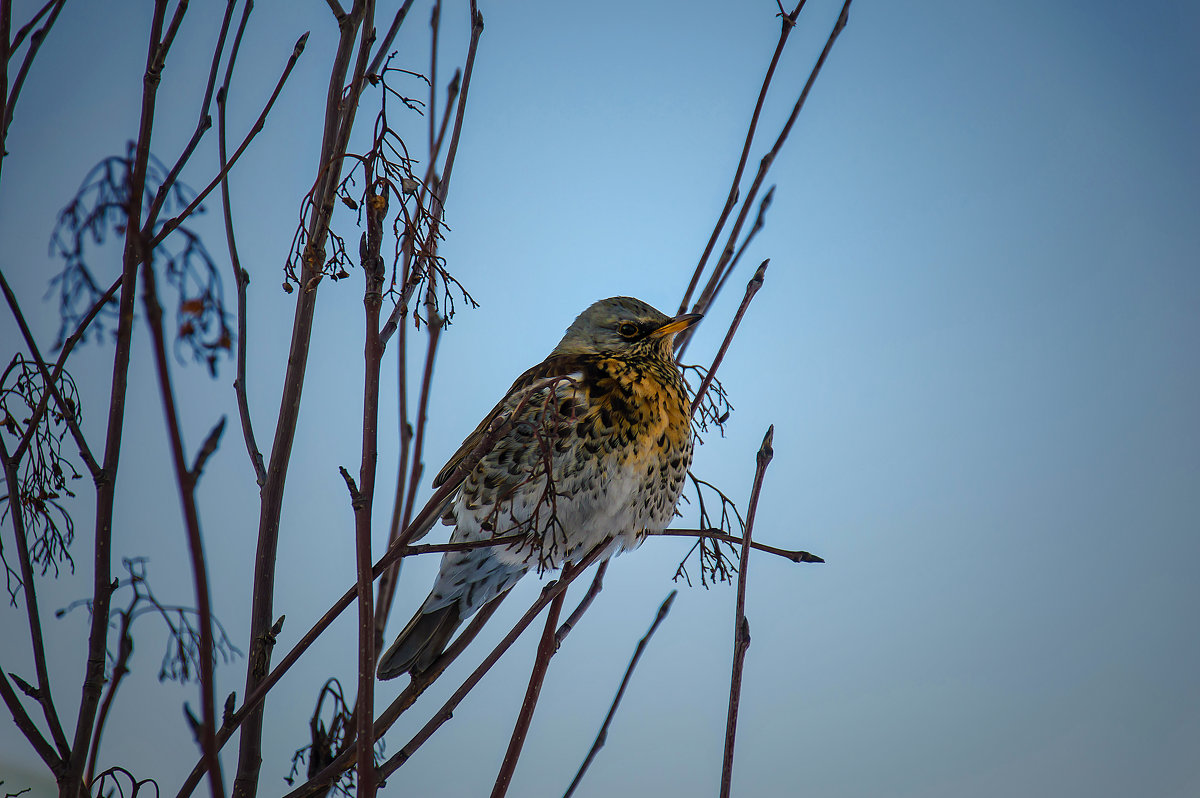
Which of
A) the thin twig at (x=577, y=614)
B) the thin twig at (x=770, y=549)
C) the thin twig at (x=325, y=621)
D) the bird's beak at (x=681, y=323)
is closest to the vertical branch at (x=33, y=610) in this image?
the thin twig at (x=325, y=621)

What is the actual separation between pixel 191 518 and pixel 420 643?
2.41 feet

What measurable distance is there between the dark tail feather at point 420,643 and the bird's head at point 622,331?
0.37 meters

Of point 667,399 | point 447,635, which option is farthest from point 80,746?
point 667,399

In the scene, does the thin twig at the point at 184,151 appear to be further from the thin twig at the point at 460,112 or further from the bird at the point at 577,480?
the bird at the point at 577,480

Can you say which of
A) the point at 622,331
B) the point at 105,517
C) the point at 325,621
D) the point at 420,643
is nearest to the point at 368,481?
the point at 325,621

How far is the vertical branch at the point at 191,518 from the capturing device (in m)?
0.26

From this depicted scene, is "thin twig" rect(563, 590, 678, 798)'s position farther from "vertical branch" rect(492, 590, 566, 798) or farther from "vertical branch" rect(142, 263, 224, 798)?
"vertical branch" rect(142, 263, 224, 798)

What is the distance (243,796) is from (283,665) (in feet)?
0.67

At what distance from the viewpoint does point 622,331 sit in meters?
1.11

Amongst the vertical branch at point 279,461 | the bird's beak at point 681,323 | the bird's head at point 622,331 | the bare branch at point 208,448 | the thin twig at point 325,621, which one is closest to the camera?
the bare branch at point 208,448

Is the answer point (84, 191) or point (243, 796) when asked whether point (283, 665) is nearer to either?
point (243, 796)

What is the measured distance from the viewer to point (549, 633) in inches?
23.9

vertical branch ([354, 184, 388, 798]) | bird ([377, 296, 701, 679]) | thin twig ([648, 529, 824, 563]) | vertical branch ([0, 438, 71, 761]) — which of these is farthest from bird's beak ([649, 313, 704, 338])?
vertical branch ([0, 438, 71, 761])

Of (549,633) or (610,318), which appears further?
(610,318)
